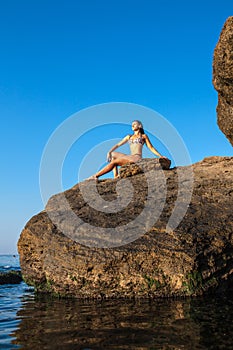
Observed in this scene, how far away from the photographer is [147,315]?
7.43m

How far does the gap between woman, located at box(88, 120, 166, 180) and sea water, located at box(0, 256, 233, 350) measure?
21.0ft

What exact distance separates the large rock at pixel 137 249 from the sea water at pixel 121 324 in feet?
1.93

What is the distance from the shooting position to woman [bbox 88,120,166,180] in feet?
48.4

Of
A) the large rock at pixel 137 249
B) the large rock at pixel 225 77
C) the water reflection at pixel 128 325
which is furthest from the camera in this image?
the large rock at pixel 225 77

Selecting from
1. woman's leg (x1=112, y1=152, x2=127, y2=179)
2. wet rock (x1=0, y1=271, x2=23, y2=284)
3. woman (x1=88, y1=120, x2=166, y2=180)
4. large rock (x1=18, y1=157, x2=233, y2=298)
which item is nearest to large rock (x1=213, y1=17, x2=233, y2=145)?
woman (x1=88, y1=120, x2=166, y2=180)

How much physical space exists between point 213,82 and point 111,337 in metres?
11.2

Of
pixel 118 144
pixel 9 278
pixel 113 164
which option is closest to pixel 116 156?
pixel 113 164

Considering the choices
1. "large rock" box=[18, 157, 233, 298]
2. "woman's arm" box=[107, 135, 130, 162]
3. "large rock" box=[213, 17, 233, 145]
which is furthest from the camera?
"woman's arm" box=[107, 135, 130, 162]

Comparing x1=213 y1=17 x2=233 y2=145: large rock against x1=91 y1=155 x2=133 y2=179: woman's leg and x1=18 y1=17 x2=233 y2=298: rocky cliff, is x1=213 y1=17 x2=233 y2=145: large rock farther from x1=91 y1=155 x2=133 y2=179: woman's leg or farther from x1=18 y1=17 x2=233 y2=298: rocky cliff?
x1=91 y1=155 x2=133 y2=179: woman's leg

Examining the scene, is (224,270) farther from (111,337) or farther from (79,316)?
(111,337)

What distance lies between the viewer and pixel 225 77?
13.0 meters

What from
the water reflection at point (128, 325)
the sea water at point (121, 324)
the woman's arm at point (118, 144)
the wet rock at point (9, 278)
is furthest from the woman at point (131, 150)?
the wet rock at point (9, 278)

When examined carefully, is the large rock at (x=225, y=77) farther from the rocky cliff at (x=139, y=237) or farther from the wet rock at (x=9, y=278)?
the wet rock at (x=9, y=278)

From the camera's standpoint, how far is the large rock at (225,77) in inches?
483
